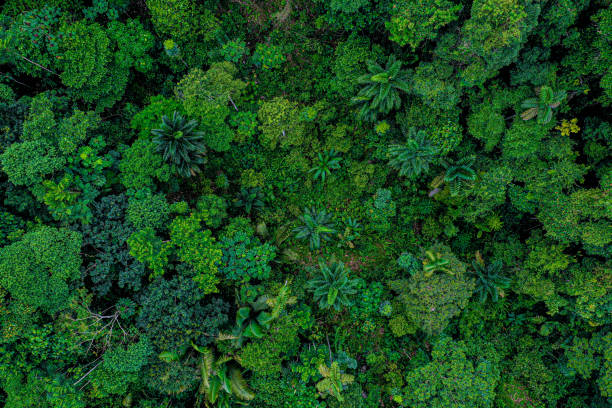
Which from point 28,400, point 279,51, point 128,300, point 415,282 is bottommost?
point 28,400

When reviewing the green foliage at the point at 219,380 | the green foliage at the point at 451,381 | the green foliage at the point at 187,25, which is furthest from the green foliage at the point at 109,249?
the green foliage at the point at 451,381

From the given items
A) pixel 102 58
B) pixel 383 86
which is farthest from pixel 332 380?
pixel 102 58

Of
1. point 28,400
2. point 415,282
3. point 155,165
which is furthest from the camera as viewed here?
point 415,282

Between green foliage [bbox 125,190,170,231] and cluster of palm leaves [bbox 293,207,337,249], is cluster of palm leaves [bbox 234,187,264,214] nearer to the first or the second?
cluster of palm leaves [bbox 293,207,337,249]

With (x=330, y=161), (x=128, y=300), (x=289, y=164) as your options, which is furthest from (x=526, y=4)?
(x=128, y=300)

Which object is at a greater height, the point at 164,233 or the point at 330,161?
the point at 330,161

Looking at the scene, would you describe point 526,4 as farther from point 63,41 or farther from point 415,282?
point 63,41

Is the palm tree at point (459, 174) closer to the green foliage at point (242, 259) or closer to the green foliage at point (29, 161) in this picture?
the green foliage at point (242, 259)
